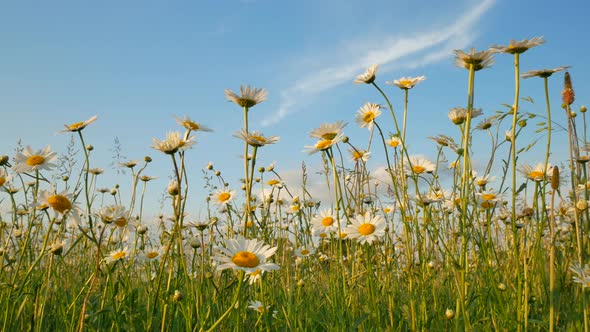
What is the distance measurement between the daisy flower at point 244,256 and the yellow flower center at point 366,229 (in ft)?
2.34

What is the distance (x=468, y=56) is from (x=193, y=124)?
1.08 metres

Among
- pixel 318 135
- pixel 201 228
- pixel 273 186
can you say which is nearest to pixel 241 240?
pixel 318 135

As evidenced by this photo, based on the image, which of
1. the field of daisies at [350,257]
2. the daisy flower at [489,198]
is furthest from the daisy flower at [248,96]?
the daisy flower at [489,198]

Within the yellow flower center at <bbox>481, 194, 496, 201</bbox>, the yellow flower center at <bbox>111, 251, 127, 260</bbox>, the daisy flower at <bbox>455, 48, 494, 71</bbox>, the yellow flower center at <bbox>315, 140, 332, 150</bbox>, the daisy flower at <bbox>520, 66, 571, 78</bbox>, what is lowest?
the yellow flower center at <bbox>111, 251, 127, 260</bbox>

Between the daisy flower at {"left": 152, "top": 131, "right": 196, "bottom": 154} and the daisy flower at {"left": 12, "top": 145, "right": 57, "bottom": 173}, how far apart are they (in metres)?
0.85

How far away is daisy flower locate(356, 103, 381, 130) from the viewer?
96.0 inches

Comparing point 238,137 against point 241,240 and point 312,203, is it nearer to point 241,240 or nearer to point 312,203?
point 241,240

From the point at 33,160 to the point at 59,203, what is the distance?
438mm

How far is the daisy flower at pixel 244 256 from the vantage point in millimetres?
1377

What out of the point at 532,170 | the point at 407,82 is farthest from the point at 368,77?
the point at 532,170

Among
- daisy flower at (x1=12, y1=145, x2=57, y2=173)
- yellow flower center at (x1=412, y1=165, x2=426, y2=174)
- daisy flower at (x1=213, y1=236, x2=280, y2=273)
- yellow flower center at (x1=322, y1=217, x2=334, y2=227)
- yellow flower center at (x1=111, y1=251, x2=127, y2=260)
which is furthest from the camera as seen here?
yellow flower center at (x1=412, y1=165, x2=426, y2=174)

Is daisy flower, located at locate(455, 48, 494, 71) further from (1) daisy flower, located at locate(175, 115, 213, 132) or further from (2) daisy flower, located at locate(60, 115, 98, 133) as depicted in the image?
(2) daisy flower, located at locate(60, 115, 98, 133)

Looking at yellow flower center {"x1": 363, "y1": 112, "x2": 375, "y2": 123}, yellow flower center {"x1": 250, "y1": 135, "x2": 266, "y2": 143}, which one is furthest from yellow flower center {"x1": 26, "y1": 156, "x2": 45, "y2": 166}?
yellow flower center {"x1": 363, "y1": 112, "x2": 375, "y2": 123}

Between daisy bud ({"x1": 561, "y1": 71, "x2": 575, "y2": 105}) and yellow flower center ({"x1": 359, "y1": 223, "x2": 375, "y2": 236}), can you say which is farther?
yellow flower center ({"x1": 359, "y1": 223, "x2": 375, "y2": 236})
